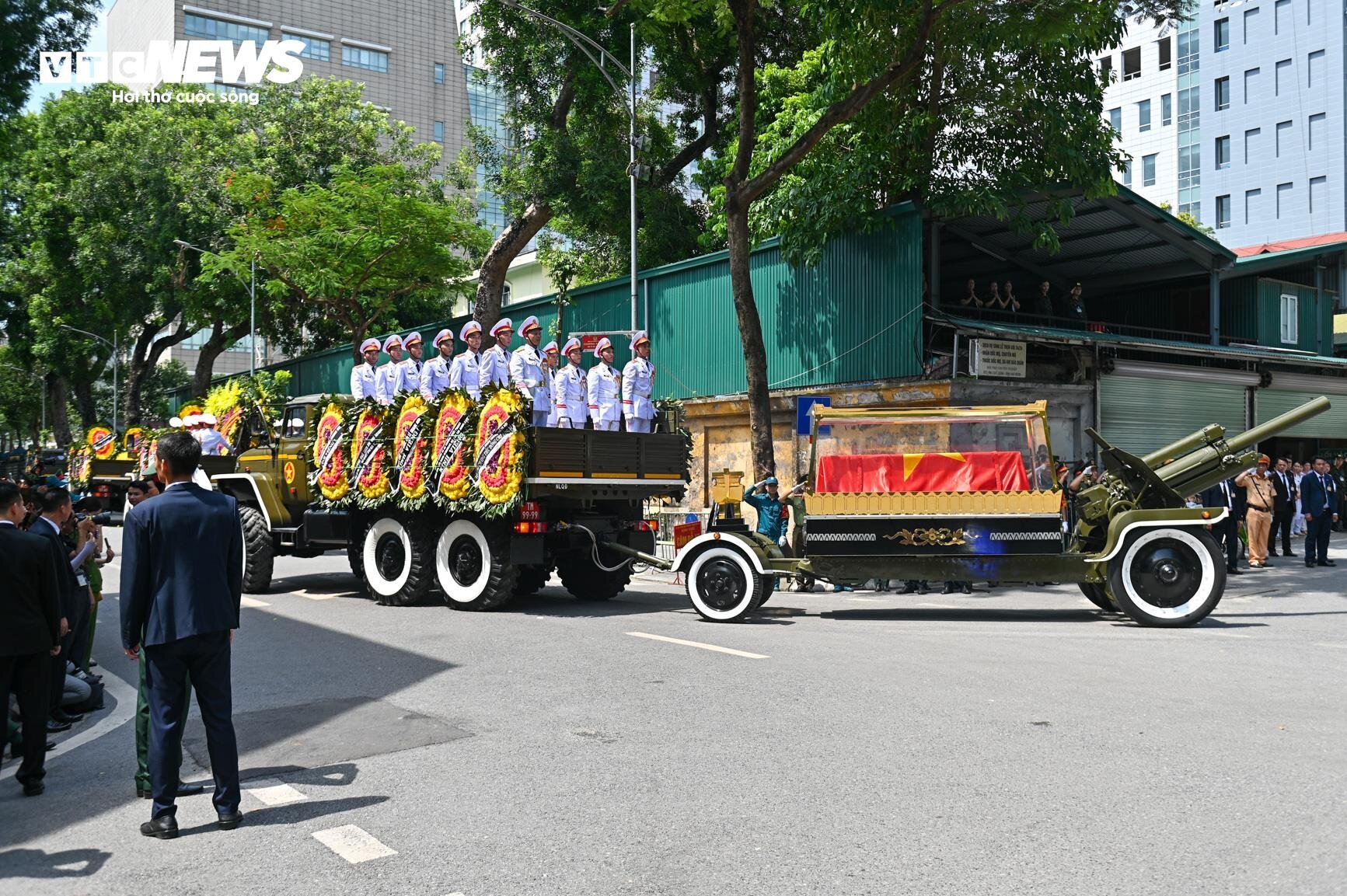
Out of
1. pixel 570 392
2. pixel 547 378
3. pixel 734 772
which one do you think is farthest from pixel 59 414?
pixel 734 772

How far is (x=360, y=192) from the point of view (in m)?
31.2

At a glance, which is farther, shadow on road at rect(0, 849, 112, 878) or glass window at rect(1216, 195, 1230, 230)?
glass window at rect(1216, 195, 1230, 230)

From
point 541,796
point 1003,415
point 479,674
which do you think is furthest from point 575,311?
point 541,796

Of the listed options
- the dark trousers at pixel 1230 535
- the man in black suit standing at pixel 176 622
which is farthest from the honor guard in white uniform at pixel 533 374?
the dark trousers at pixel 1230 535

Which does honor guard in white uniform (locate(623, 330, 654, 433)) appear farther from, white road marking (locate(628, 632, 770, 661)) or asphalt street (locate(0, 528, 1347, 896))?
asphalt street (locate(0, 528, 1347, 896))

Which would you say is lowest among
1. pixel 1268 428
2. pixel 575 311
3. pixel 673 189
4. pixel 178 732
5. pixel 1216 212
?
pixel 178 732

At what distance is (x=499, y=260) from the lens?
99.1ft

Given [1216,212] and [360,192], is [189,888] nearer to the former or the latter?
[360,192]

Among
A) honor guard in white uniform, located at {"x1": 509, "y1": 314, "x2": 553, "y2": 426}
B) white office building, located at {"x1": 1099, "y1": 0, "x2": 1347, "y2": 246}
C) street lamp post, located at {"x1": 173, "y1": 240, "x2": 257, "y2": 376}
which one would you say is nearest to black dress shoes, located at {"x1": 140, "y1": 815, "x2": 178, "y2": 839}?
honor guard in white uniform, located at {"x1": 509, "y1": 314, "x2": 553, "y2": 426}

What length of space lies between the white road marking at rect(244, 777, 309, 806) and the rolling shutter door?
18.9 m

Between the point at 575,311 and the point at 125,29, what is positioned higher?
the point at 125,29

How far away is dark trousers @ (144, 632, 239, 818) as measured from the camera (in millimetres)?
5184

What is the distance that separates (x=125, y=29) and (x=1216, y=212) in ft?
222

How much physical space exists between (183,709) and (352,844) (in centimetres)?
105
